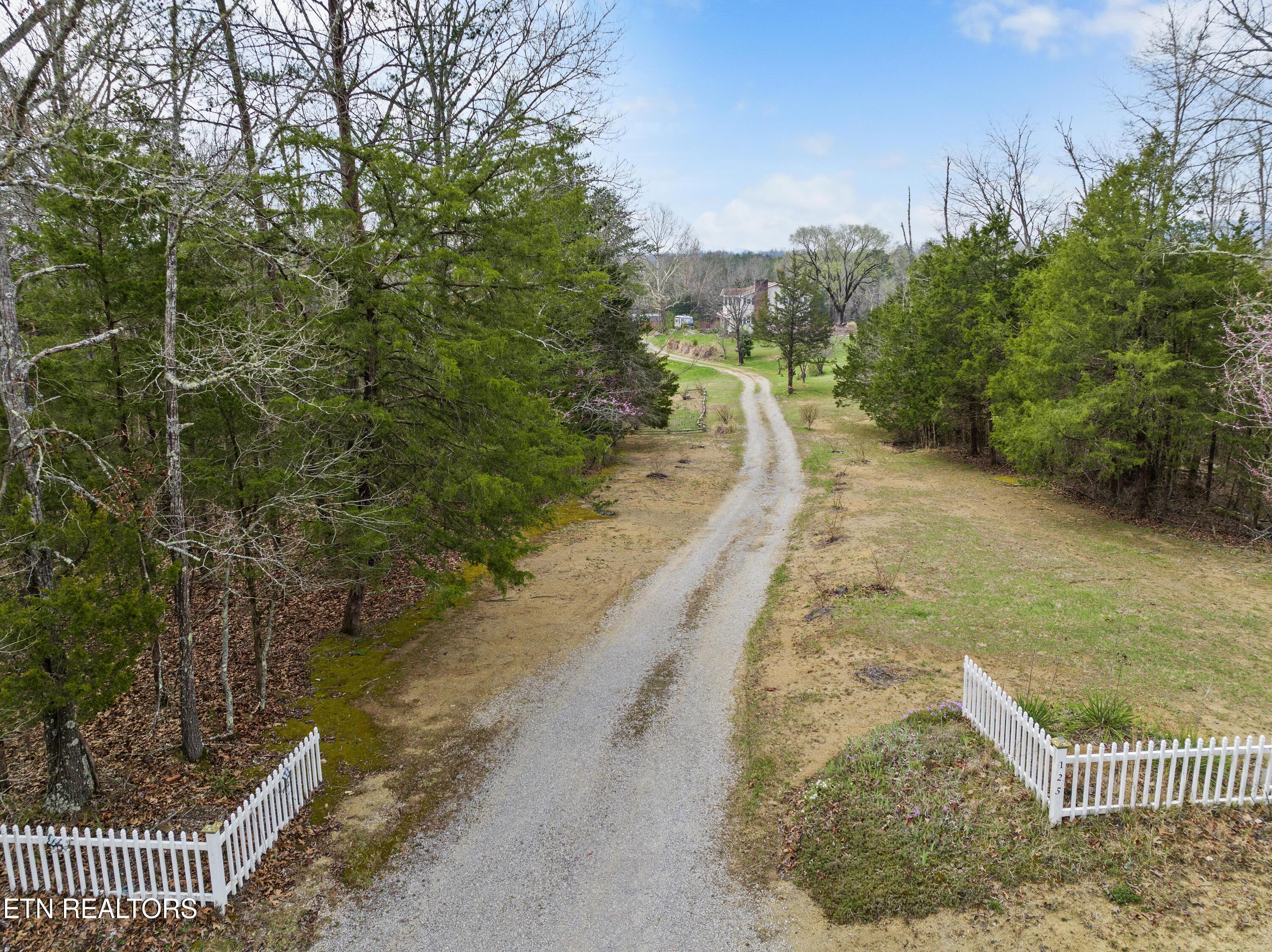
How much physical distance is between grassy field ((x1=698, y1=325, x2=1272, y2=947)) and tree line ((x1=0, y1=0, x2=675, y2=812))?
519cm

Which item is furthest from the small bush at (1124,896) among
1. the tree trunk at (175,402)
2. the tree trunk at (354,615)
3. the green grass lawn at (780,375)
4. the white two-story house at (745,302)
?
the white two-story house at (745,302)

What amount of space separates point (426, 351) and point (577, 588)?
289 inches

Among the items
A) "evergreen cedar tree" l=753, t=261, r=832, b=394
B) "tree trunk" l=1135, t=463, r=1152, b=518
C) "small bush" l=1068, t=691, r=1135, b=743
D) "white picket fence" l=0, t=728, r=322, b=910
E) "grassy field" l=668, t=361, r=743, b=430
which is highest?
"evergreen cedar tree" l=753, t=261, r=832, b=394

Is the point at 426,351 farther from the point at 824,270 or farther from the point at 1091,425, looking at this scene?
the point at 824,270

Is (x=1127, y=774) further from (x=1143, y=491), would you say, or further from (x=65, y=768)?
(x=1143, y=491)

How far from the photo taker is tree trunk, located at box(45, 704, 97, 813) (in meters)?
7.47

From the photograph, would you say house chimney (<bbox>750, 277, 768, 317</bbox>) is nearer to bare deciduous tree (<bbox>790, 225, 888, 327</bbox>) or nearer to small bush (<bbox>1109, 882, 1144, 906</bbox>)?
bare deciduous tree (<bbox>790, 225, 888, 327</bbox>)

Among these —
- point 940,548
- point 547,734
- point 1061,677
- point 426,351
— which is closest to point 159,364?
point 426,351

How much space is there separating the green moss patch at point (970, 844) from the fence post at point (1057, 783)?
0.13 m

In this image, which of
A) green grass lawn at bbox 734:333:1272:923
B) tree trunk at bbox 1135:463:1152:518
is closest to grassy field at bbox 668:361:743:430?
green grass lawn at bbox 734:333:1272:923

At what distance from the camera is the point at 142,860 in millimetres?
6781

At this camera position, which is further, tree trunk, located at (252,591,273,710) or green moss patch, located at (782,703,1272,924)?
tree trunk, located at (252,591,273,710)

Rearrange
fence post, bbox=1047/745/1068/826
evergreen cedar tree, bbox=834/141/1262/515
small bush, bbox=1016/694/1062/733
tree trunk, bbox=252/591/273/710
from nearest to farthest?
1. fence post, bbox=1047/745/1068/826
2. small bush, bbox=1016/694/1062/733
3. tree trunk, bbox=252/591/273/710
4. evergreen cedar tree, bbox=834/141/1262/515

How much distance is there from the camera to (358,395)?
11188mm
